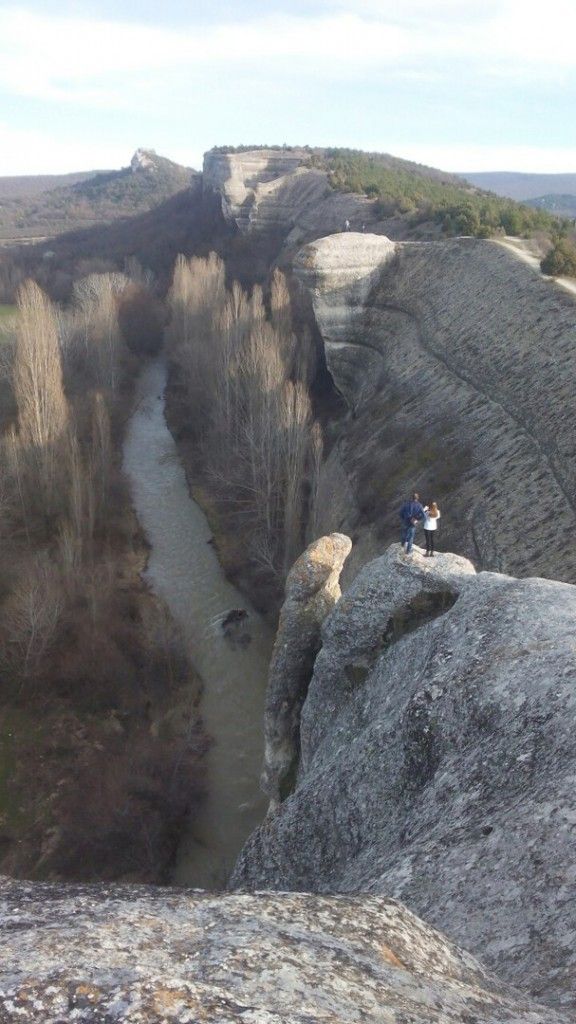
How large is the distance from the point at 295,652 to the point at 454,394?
53.6 ft

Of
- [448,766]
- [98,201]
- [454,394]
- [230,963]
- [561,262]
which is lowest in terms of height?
[448,766]

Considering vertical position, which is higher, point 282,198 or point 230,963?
point 282,198

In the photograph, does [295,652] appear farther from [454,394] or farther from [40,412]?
[40,412]

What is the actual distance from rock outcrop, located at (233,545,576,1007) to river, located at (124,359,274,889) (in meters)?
6.84

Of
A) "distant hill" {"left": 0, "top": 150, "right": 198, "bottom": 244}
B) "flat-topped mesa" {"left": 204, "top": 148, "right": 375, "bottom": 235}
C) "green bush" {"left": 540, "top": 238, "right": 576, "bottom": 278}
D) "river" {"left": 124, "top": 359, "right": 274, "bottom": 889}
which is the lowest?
"river" {"left": 124, "top": 359, "right": 274, "bottom": 889}

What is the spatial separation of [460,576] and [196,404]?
2901 centimetres

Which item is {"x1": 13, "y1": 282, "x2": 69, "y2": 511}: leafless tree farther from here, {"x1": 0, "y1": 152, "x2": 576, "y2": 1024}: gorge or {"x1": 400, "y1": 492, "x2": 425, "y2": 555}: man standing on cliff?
{"x1": 400, "y1": 492, "x2": 425, "y2": 555}: man standing on cliff

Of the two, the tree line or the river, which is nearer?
the river

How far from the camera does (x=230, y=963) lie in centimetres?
476


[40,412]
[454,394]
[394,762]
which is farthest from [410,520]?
[40,412]

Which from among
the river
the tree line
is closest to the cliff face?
the tree line

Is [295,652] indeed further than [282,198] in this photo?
No

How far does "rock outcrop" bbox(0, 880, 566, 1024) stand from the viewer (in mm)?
4258

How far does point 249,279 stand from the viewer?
59.2m
